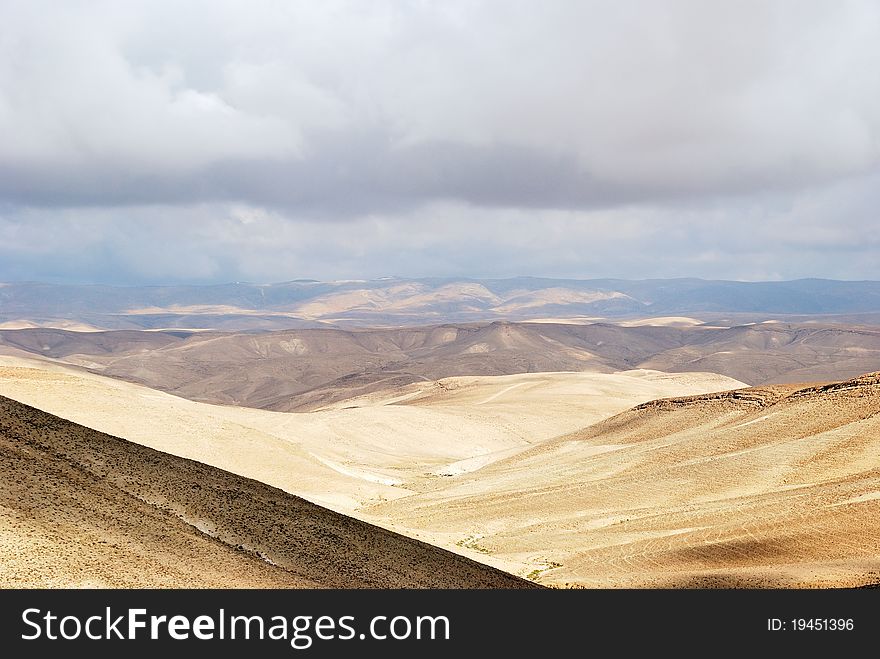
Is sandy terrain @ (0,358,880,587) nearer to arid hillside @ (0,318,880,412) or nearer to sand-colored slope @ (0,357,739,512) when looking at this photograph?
sand-colored slope @ (0,357,739,512)

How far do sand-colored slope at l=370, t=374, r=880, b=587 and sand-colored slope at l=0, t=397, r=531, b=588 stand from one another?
592 centimetres

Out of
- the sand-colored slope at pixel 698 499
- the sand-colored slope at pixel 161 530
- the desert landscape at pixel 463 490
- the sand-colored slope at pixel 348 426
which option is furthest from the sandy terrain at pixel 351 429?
the sand-colored slope at pixel 161 530

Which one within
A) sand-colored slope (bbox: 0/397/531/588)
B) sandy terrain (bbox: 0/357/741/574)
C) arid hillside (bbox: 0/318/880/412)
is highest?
arid hillside (bbox: 0/318/880/412)

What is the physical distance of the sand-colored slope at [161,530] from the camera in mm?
13094

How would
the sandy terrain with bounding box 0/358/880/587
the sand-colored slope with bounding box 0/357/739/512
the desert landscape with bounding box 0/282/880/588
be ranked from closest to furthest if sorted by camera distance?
1. the desert landscape with bounding box 0/282/880/588
2. the sandy terrain with bounding box 0/358/880/587
3. the sand-colored slope with bounding box 0/357/739/512

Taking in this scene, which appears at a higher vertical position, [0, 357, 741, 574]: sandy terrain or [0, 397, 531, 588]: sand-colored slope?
[0, 357, 741, 574]: sandy terrain

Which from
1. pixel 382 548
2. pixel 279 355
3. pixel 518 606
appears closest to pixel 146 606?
pixel 518 606

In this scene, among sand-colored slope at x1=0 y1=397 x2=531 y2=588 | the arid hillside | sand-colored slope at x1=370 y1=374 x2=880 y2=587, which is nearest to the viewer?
sand-colored slope at x1=0 y1=397 x2=531 y2=588

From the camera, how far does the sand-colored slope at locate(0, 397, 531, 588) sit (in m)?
13.1

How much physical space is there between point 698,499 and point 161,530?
2381 centimetres

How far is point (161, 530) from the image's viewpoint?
49.4 feet

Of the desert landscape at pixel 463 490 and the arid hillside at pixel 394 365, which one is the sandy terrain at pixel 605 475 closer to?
the desert landscape at pixel 463 490

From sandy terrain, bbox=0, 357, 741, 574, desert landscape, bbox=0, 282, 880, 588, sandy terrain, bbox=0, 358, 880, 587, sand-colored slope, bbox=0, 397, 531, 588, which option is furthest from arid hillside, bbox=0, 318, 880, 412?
sand-colored slope, bbox=0, 397, 531, 588

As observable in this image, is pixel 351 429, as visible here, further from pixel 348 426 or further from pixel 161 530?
pixel 161 530
